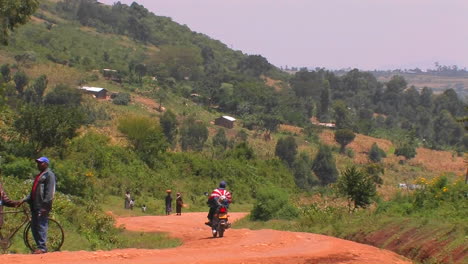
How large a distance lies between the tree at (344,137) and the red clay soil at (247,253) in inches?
2643

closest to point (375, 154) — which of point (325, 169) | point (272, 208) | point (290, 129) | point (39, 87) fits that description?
point (290, 129)

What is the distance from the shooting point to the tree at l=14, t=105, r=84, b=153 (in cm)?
3316

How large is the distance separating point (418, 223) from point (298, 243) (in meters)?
2.60

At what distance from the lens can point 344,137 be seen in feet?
269

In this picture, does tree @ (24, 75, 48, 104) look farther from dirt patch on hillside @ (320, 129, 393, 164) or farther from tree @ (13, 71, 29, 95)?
dirt patch on hillside @ (320, 129, 393, 164)

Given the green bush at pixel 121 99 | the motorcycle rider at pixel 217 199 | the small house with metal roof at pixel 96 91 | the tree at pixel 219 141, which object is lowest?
the tree at pixel 219 141

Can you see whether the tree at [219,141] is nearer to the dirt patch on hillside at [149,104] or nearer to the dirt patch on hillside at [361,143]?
the dirt patch on hillside at [149,104]

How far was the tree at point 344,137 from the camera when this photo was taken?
268 feet

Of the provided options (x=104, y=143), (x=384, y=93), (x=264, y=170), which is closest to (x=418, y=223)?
(x=104, y=143)

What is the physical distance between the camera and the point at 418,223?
45.5ft

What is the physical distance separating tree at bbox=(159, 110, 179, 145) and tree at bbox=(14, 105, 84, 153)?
30434mm

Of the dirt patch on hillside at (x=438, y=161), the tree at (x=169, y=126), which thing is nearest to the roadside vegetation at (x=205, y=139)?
the tree at (x=169, y=126)

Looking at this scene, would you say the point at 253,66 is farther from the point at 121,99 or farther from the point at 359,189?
the point at 359,189

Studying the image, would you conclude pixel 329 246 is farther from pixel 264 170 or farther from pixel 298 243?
pixel 264 170
